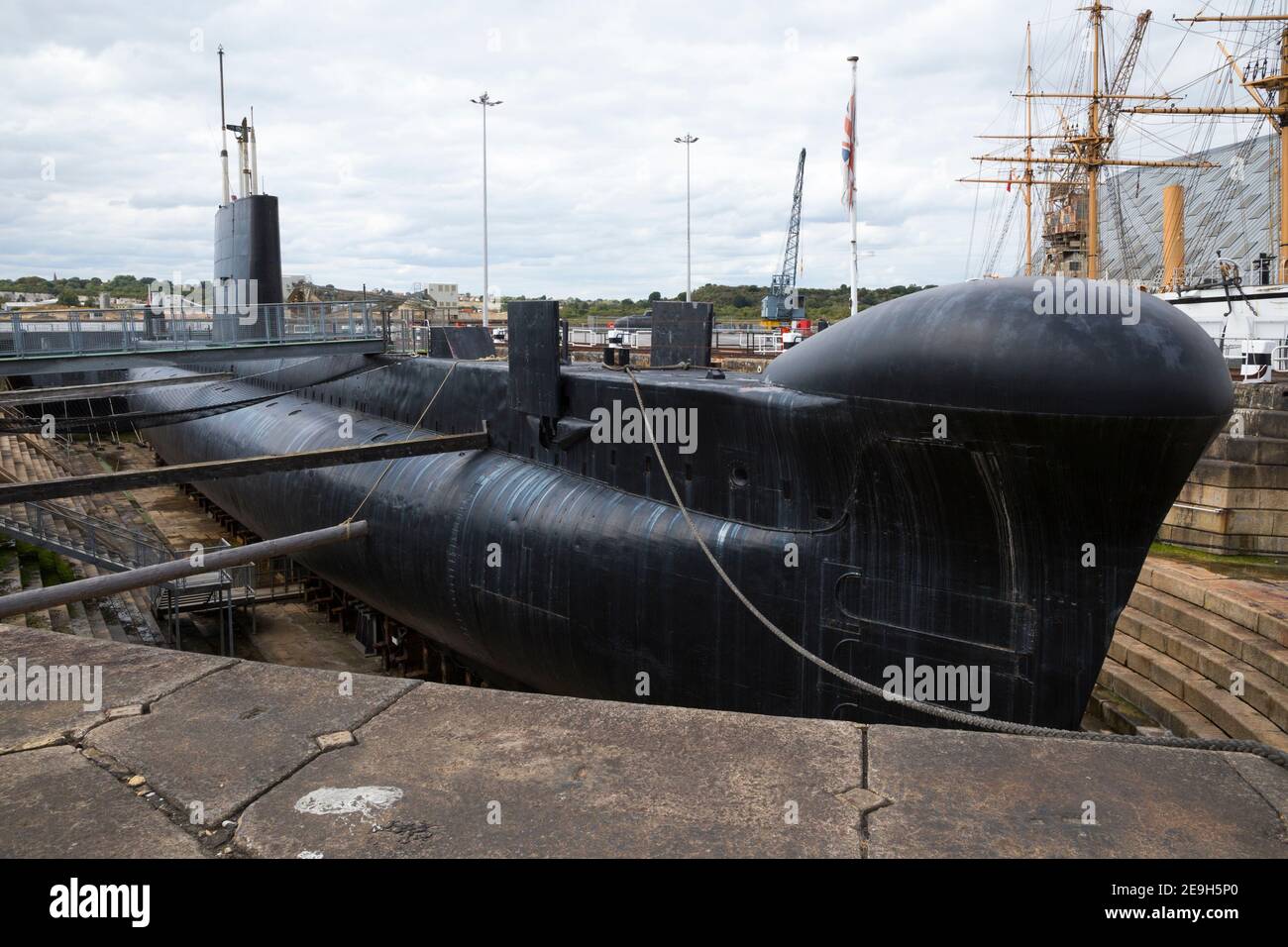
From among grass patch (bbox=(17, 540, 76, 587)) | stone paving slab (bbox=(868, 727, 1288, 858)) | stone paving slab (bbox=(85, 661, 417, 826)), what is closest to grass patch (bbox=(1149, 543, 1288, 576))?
stone paving slab (bbox=(868, 727, 1288, 858))

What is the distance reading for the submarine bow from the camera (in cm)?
700

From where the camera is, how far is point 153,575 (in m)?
10.4

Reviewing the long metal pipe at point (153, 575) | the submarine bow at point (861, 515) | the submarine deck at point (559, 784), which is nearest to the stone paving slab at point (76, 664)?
the submarine deck at point (559, 784)

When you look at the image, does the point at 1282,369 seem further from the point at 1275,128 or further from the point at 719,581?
the point at 719,581

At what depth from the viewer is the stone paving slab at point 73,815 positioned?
7.96ft

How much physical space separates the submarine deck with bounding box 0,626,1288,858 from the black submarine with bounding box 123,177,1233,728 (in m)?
4.42

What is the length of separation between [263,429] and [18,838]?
2026cm

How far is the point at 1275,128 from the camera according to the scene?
110 feet

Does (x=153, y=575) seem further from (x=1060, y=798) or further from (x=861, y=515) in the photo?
(x=1060, y=798)

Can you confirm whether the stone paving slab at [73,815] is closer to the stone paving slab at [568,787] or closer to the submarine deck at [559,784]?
the submarine deck at [559,784]

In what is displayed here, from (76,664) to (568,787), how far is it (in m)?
2.18
